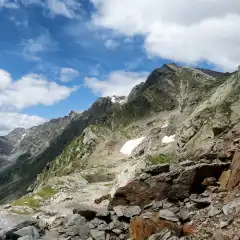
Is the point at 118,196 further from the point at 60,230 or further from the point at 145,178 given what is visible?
the point at 60,230

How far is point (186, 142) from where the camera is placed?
11912 cm

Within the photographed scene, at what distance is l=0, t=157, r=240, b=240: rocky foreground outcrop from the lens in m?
32.2

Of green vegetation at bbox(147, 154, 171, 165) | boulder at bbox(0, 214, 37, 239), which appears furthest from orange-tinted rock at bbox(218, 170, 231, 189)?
green vegetation at bbox(147, 154, 171, 165)

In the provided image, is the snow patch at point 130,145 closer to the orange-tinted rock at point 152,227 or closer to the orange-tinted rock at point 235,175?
the orange-tinted rock at point 235,175

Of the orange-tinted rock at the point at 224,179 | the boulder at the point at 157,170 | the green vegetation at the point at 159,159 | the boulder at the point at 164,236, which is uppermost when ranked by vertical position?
the green vegetation at the point at 159,159

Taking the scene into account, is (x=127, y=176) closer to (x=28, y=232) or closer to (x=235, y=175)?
(x=28, y=232)

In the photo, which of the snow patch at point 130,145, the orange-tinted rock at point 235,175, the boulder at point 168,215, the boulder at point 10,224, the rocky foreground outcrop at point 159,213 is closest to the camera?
the rocky foreground outcrop at point 159,213

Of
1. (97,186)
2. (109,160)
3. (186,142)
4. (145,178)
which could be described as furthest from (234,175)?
(109,160)

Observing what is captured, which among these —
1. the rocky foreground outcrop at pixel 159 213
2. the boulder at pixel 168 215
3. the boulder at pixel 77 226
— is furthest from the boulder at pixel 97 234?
the boulder at pixel 168 215

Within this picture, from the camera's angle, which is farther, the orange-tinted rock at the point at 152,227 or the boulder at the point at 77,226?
the boulder at the point at 77,226

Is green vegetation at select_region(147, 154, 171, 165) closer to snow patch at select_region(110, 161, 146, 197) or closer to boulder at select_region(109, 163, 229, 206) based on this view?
snow patch at select_region(110, 161, 146, 197)

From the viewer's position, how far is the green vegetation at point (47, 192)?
295 feet

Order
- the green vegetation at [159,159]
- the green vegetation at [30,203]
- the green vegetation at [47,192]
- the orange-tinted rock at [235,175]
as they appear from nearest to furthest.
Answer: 1. the orange-tinted rock at [235,175]
2. the green vegetation at [30,203]
3. the green vegetation at [47,192]
4. the green vegetation at [159,159]

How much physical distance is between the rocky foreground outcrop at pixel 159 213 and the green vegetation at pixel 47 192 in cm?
4179
